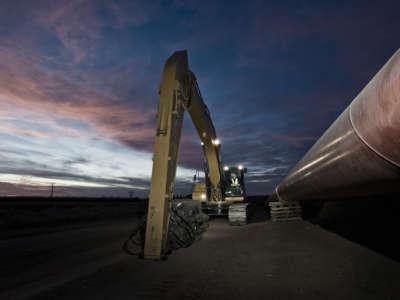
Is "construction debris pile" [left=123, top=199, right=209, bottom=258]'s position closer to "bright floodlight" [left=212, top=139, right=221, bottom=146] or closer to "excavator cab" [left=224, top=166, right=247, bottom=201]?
"bright floodlight" [left=212, top=139, right=221, bottom=146]

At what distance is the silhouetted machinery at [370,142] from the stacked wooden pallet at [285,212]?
8.83 metres

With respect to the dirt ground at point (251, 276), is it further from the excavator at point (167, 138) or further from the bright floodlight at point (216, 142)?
the bright floodlight at point (216, 142)

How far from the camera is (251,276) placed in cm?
427

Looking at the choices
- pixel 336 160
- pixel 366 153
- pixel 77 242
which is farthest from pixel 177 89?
pixel 77 242

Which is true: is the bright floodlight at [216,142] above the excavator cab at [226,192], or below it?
above

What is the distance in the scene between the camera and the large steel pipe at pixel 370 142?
1.79 m

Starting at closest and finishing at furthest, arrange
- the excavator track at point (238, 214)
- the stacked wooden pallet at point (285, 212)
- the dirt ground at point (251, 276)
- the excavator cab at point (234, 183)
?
the dirt ground at point (251, 276) < the excavator track at point (238, 214) < the stacked wooden pallet at point (285, 212) < the excavator cab at point (234, 183)

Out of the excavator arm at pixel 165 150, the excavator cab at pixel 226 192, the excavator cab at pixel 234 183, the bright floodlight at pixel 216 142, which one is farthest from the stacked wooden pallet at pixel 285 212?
the excavator arm at pixel 165 150

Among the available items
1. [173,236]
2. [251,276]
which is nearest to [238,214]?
[173,236]

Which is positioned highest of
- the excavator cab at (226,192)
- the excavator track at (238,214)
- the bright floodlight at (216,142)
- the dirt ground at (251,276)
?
the bright floodlight at (216,142)

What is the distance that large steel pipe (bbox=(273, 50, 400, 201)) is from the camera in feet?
5.88

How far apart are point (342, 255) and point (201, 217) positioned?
6914mm

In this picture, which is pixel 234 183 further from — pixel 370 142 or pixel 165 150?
pixel 370 142

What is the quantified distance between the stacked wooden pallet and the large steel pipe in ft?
29.1
